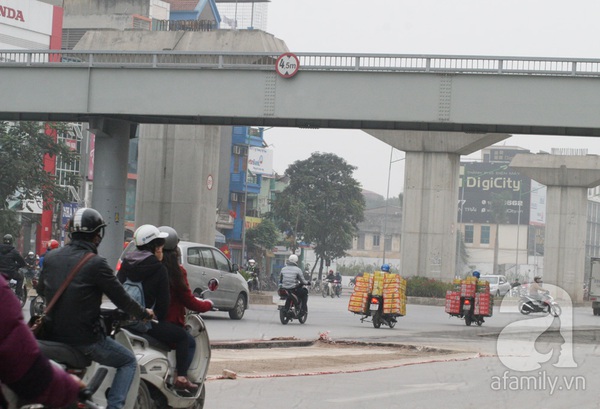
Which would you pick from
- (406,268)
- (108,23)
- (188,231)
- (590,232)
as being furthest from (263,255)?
(590,232)

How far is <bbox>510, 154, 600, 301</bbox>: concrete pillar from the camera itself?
6350cm

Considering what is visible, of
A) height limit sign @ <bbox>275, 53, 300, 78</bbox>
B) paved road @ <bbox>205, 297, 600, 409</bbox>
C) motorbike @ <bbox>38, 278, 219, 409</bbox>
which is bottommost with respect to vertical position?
paved road @ <bbox>205, 297, 600, 409</bbox>

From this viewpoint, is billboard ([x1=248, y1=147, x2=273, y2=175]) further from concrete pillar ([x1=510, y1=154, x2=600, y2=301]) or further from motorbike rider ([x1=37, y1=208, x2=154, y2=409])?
motorbike rider ([x1=37, y1=208, x2=154, y2=409])

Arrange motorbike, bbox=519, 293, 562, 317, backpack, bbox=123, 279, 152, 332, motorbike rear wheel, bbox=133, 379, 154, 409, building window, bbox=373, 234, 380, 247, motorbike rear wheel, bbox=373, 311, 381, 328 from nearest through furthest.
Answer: motorbike rear wheel, bbox=133, 379, 154, 409, backpack, bbox=123, 279, 152, 332, motorbike, bbox=519, 293, 562, 317, motorbike rear wheel, bbox=373, 311, 381, 328, building window, bbox=373, 234, 380, 247

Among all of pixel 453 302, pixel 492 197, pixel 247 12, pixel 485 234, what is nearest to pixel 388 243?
pixel 485 234

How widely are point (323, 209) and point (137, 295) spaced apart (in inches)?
2874

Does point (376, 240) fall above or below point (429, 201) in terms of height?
below

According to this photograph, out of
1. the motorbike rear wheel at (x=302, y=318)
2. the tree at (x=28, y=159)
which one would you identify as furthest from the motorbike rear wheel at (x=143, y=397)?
the tree at (x=28, y=159)

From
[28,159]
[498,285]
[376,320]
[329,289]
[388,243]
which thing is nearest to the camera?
[376,320]

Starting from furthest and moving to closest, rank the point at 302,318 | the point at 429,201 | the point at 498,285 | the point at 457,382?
the point at 498,285
the point at 429,201
the point at 302,318
the point at 457,382

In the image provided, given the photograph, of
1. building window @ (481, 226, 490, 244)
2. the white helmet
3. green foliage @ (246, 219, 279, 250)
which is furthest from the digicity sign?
building window @ (481, 226, 490, 244)

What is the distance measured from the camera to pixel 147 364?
24.6 ft

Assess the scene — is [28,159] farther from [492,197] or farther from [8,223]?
[492,197]

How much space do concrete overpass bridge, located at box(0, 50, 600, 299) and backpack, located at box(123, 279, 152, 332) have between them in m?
21.8
